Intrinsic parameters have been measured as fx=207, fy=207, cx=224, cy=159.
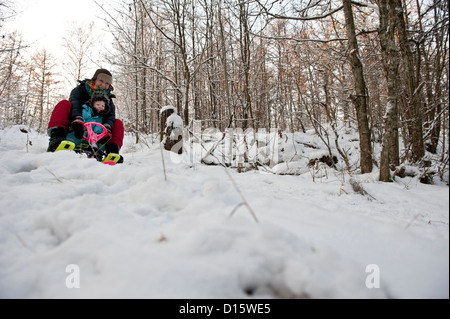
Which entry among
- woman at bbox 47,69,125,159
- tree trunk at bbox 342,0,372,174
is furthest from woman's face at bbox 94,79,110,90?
tree trunk at bbox 342,0,372,174

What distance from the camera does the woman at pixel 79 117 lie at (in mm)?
2717

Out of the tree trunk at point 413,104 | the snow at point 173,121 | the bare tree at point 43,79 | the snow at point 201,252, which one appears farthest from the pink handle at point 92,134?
the bare tree at point 43,79

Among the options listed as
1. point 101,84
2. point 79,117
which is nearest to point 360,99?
point 101,84

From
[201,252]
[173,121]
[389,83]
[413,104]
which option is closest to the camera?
[201,252]

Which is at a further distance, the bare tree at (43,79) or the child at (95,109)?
the bare tree at (43,79)

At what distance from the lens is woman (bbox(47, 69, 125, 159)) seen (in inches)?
107

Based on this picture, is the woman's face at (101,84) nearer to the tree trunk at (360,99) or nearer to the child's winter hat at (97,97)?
the child's winter hat at (97,97)

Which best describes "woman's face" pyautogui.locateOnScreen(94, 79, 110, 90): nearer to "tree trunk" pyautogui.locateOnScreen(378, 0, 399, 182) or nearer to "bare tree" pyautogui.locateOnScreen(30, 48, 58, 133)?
"tree trunk" pyautogui.locateOnScreen(378, 0, 399, 182)

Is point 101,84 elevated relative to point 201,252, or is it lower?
elevated

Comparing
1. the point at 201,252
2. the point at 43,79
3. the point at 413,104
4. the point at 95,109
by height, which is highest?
the point at 43,79

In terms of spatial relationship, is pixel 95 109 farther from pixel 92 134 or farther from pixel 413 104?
pixel 413 104

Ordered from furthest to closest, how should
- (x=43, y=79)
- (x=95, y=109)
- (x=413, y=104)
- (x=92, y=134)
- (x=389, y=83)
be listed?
1. (x=43, y=79)
2. (x=413, y=104)
3. (x=95, y=109)
4. (x=92, y=134)
5. (x=389, y=83)

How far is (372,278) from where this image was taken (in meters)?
0.58

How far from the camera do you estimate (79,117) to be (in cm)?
275
